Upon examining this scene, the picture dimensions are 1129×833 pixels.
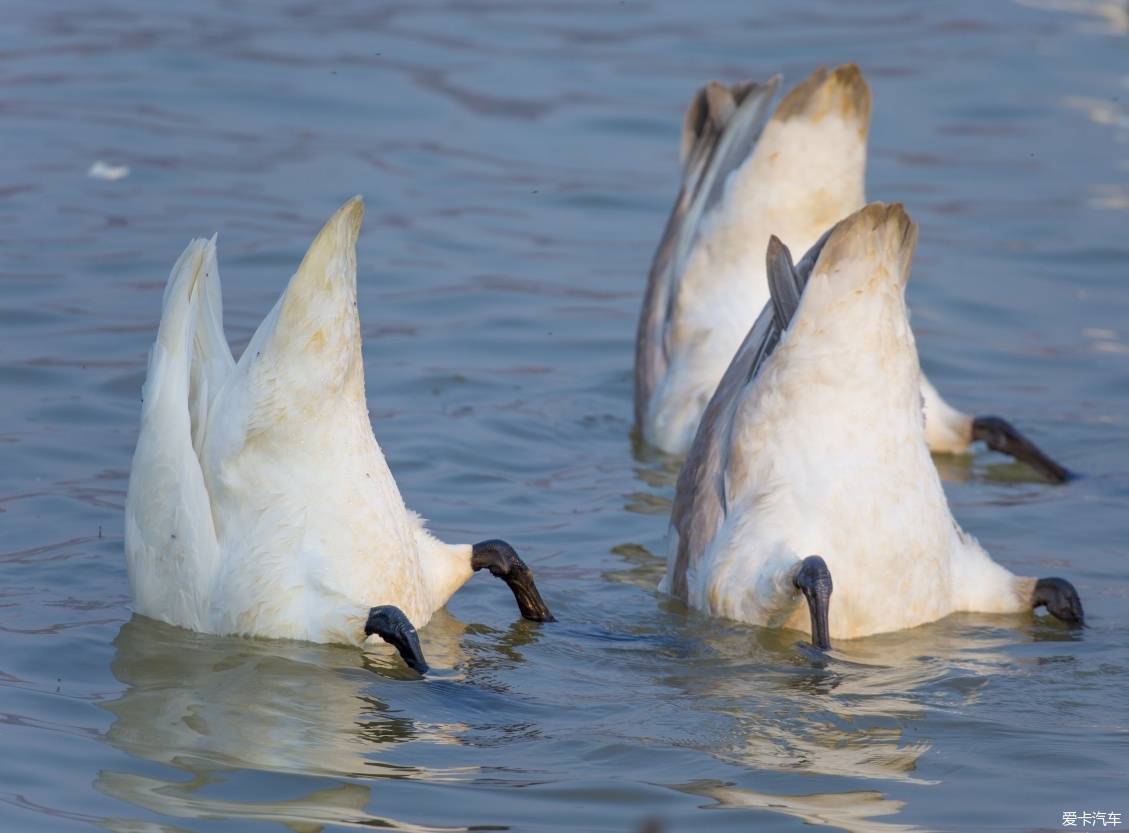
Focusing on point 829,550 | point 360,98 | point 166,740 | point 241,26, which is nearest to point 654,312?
point 829,550

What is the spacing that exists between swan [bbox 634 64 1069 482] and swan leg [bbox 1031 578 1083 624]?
79.5 inches

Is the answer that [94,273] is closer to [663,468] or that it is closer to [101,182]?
[101,182]

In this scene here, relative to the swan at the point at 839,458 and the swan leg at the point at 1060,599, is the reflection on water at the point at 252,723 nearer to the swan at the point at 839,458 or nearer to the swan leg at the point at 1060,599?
the swan at the point at 839,458

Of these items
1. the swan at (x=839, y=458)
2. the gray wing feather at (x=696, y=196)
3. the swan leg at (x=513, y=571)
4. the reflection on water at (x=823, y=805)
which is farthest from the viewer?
the gray wing feather at (x=696, y=196)

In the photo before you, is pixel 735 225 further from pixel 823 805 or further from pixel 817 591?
pixel 823 805

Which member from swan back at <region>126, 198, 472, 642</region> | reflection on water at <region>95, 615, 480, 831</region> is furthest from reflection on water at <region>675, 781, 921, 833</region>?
swan back at <region>126, 198, 472, 642</region>

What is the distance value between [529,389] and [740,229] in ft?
4.99

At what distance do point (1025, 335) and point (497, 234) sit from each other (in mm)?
3670

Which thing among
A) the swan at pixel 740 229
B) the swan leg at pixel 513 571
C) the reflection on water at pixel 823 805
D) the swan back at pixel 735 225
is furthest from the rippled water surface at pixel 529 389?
the swan back at pixel 735 225

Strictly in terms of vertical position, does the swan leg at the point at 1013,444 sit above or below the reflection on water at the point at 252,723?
above

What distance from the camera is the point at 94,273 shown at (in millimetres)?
9992

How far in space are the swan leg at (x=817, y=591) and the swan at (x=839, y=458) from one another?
0.09 m

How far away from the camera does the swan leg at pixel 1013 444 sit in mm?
7855

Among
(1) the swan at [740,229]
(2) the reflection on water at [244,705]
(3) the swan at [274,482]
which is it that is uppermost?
(1) the swan at [740,229]
